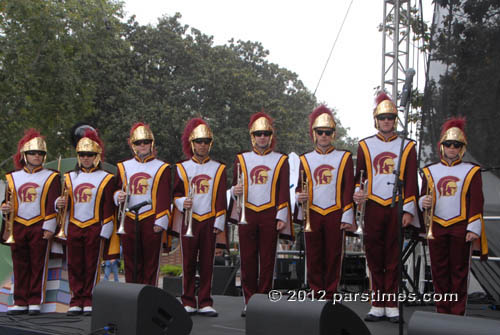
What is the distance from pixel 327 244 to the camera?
612cm

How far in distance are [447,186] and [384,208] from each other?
603mm

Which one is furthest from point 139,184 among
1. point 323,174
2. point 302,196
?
point 323,174

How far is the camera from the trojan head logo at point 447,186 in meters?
5.75

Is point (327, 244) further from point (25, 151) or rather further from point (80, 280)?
point (25, 151)

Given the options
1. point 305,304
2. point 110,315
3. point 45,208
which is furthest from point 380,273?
point 45,208

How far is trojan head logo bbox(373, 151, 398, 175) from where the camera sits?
595 cm

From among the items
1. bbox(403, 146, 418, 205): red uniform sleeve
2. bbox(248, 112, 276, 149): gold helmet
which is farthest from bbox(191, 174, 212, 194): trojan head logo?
bbox(403, 146, 418, 205): red uniform sleeve

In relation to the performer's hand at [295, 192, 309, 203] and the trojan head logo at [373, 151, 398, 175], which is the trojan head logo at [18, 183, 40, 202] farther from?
the trojan head logo at [373, 151, 398, 175]

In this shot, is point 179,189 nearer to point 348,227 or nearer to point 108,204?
point 108,204

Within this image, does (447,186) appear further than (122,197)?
No

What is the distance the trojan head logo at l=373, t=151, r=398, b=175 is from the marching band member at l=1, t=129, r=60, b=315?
3591 millimetres

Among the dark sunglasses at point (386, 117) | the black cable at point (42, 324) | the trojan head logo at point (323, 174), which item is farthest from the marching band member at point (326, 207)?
the black cable at point (42, 324)

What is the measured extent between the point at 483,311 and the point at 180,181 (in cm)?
359

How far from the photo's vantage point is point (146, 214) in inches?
260
